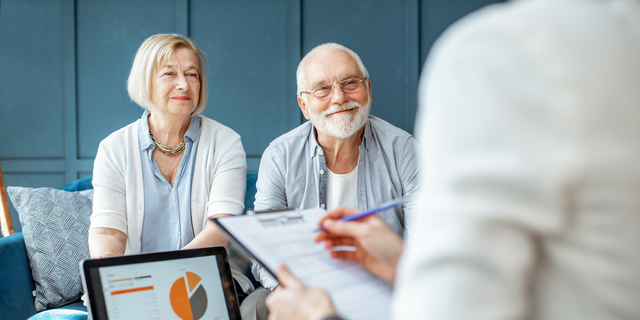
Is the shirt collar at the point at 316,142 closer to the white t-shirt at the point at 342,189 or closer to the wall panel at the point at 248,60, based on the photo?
the white t-shirt at the point at 342,189

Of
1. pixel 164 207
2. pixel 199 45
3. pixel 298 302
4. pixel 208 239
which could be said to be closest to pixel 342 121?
pixel 208 239

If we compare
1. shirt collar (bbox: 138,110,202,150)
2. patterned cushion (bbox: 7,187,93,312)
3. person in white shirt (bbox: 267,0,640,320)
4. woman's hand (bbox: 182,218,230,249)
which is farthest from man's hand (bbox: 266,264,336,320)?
patterned cushion (bbox: 7,187,93,312)

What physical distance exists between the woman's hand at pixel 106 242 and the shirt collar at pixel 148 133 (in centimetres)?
36

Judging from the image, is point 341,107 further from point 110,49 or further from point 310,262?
point 110,49

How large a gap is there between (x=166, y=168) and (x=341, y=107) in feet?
2.54

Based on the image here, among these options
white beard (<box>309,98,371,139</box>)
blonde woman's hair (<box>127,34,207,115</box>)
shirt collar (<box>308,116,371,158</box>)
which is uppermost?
blonde woman's hair (<box>127,34,207,115</box>)

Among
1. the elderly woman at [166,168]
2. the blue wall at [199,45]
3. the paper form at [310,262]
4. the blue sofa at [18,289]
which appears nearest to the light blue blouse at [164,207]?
the elderly woman at [166,168]

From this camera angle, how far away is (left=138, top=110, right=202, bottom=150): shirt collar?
1761mm

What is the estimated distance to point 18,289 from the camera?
5.61 feet

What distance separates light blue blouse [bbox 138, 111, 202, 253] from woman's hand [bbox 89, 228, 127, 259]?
105 mm

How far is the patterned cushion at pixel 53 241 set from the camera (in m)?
1.80

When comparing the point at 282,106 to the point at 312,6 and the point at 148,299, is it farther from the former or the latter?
the point at 148,299

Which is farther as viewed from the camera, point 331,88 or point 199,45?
point 199,45

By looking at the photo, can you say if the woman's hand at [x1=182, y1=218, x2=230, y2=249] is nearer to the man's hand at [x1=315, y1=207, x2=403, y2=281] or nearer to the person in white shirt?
the man's hand at [x1=315, y1=207, x2=403, y2=281]
